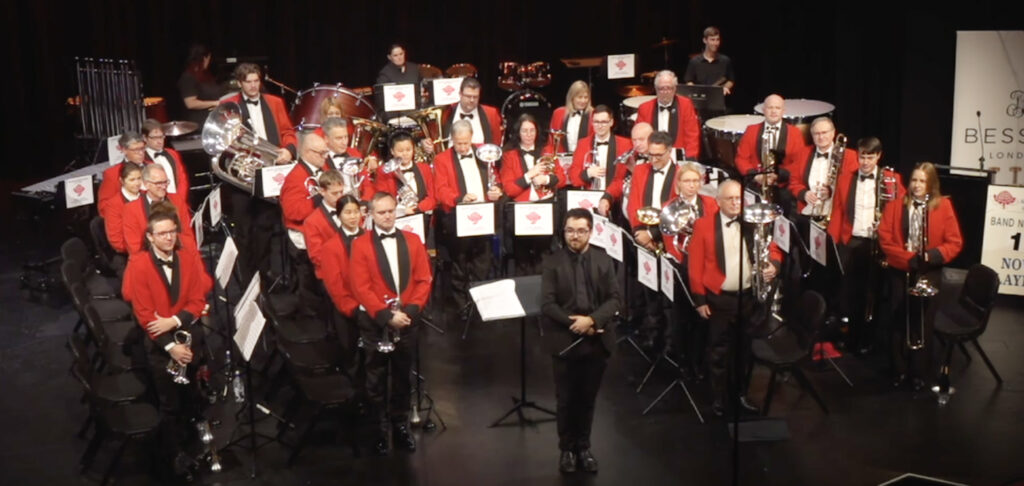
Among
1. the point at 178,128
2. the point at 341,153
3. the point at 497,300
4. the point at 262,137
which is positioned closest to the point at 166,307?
the point at 497,300

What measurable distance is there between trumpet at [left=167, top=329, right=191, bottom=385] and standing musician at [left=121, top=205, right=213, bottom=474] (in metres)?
0.03

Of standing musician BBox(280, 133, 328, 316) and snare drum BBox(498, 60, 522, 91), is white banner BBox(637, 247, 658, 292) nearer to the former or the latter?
standing musician BBox(280, 133, 328, 316)

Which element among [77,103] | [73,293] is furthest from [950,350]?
[77,103]

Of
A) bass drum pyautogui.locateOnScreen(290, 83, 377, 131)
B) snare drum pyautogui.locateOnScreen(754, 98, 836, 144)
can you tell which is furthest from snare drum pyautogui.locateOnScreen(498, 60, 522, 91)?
snare drum pyautogui.locateOnScreen(754, 98, 836, 144)

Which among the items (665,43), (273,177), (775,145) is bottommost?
(273,177)

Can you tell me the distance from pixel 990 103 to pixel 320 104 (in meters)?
6.97

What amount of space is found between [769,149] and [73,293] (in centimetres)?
601

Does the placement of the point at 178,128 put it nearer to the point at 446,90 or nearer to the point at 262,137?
the point at 262,137

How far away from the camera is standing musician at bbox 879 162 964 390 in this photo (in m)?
9.06

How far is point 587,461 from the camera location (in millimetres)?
7965

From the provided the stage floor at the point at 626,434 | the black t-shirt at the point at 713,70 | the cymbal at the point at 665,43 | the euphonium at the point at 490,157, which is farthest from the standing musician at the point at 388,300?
the cymbal at the point at 665,43

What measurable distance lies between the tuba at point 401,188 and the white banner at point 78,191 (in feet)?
9.26

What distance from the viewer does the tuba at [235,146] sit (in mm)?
10352

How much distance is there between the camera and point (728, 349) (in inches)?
340
